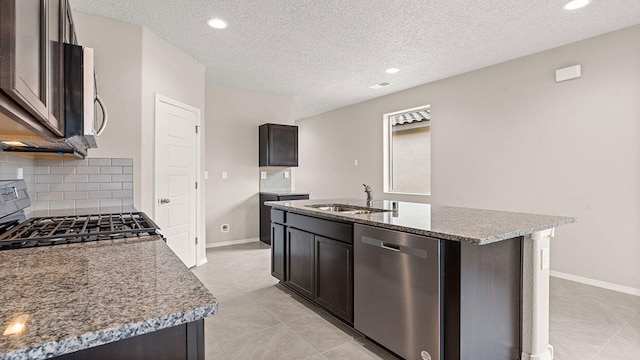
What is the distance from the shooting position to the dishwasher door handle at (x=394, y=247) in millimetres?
1738

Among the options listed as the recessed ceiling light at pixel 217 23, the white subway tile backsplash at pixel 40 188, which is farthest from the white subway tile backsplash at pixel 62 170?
the recessed ceiling light at pixel 217 23

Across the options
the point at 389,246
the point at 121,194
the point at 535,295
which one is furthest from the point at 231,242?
the point at 535,295

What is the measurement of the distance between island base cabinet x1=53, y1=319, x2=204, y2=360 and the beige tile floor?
4.81 ft

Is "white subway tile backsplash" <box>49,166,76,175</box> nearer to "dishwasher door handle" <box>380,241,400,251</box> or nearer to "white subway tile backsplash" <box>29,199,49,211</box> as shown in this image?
"white subway tile backsplash" <box>29,199,49,211</box>

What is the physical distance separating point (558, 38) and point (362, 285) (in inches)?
131

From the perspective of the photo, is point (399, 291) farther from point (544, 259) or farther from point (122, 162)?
point (122, 162)

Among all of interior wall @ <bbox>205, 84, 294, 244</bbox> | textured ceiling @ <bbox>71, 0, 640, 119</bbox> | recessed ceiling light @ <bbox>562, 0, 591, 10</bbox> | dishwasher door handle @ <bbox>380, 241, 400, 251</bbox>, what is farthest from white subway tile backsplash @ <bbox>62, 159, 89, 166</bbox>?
recessed ceiling light @ <bbox>562, 0, 591, 10</bbox>

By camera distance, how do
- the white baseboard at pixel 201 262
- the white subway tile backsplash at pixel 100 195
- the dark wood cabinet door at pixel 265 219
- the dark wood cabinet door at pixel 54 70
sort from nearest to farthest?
the dark wood cabinet door at pixel 54 70 < the white subway tile backsplash at pixel 100 195 < the white baseboard at pixel 201 262 < the dark wood cabinet door at pixel 265 219

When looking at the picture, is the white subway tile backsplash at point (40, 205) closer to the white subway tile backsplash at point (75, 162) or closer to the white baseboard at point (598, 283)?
the white subway tile backsplash at point (75, 162)

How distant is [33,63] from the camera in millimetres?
715

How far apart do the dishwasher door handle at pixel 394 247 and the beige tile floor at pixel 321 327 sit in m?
0.70

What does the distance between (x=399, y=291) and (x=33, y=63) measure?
184 cm

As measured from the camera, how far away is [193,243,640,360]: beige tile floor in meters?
2.08

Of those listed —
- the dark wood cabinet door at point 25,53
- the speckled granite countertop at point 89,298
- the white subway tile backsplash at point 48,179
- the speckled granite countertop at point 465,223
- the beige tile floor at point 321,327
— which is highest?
the dark wood cabinet door at point 25,53
